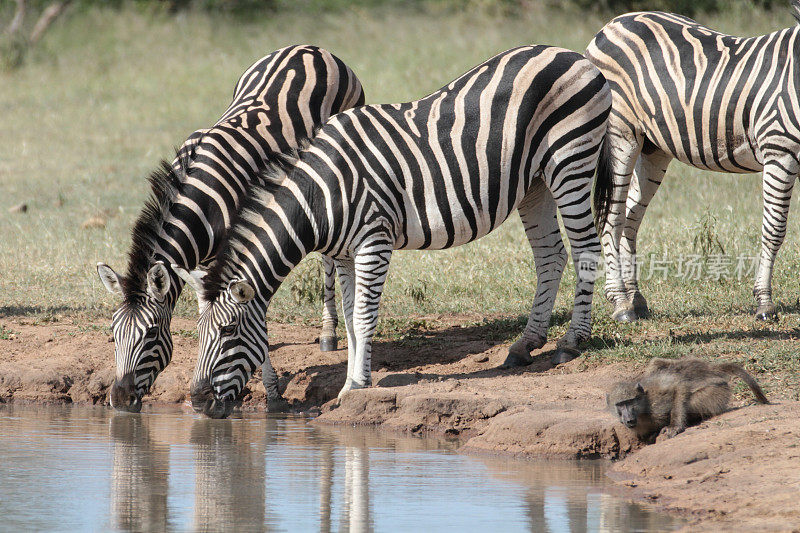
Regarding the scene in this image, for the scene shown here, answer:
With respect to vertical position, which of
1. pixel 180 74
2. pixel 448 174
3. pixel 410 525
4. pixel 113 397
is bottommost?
pixel 410 525

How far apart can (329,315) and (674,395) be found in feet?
11.4

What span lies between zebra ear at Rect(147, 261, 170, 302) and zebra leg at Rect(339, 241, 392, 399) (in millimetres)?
1299

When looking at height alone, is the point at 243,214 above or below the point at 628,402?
above

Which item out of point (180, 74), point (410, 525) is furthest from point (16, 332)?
point (180, 74)

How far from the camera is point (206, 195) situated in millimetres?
8258

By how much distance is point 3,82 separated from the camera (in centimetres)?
2258

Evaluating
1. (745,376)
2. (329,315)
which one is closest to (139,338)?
(329,315)

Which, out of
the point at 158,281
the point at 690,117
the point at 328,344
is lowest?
the point at 328,344

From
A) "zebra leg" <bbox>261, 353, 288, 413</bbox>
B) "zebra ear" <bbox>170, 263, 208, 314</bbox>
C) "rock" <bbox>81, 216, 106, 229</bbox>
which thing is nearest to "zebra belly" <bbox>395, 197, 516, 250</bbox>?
"zebra leg" <bbox>261, 353, 288, 413</bbox>

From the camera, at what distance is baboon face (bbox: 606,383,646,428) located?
20.7ft

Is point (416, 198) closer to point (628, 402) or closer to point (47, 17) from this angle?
point (628, 402)

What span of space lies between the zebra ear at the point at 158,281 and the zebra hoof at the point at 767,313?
15.5ft

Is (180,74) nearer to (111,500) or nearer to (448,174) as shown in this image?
(448,174)

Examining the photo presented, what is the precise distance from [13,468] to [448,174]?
3669 millimetres
